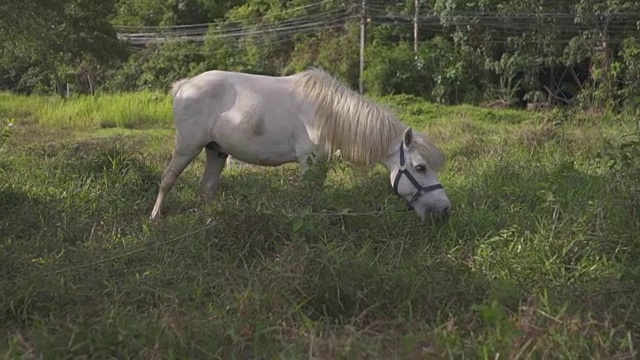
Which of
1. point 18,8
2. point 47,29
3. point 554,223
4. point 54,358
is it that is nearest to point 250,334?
point 54,358

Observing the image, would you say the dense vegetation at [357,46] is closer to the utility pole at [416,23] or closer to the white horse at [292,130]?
the utility pole at [416,23]

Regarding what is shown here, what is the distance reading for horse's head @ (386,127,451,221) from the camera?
5.45 m

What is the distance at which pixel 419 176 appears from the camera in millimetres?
5668

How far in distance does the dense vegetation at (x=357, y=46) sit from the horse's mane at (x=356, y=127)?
18.8 ft

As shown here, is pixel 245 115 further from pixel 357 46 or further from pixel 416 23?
pixel 357 46

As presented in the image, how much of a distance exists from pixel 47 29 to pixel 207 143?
5676 millimetres

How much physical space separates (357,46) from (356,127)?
20590mm

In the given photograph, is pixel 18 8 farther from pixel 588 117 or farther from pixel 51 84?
pixel 51 84

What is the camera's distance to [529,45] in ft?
75.8

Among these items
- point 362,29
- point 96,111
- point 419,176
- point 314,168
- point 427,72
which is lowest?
point 427,72

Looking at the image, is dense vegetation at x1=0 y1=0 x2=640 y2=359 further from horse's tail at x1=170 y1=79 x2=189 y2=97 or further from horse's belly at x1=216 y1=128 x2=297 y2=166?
horse's tail at x1=170 y1=79 x2=189 y2=97

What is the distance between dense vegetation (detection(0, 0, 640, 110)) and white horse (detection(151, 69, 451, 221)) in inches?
193

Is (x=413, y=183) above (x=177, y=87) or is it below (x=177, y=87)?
below

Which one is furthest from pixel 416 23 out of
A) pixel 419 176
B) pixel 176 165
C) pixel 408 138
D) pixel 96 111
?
pixel 419 176
